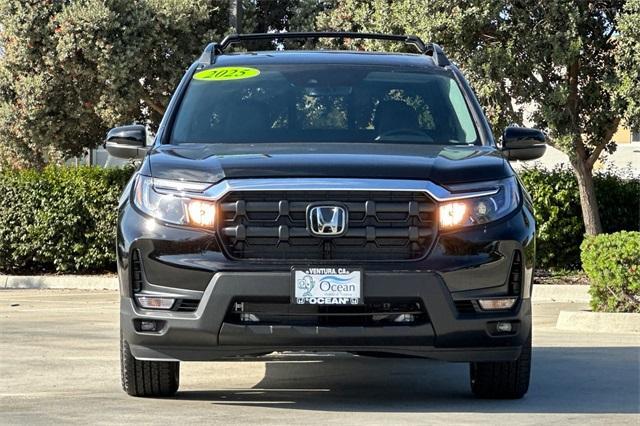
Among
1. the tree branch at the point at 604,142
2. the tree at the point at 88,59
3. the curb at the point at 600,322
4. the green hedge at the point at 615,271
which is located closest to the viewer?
the curb at the point at 600,322

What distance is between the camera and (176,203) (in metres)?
7.42

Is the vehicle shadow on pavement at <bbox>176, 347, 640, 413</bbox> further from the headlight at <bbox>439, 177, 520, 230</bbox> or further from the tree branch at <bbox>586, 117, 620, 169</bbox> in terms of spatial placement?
the tree branch at <bbox>586, 117, 620, 169</bbox>

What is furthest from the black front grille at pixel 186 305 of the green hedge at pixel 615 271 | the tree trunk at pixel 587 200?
the tree trunk at pixel 587 200

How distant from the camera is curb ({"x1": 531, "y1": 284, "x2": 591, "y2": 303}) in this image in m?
18.1

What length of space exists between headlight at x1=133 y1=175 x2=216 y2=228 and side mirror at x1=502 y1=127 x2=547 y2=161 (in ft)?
6.82

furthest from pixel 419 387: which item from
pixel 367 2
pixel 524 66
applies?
pixel 367 2

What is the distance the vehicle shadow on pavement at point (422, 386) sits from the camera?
7988mm

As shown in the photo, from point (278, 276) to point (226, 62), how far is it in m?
2.41

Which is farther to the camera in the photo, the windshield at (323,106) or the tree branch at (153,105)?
the tree branch at (153,105)

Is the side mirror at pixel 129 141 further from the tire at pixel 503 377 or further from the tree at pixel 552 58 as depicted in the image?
the tree at pixel 552 58

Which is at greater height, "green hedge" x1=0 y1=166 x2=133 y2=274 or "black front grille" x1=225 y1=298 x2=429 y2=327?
"black front grille" x1=225 y1=298 x2=429 y2=327

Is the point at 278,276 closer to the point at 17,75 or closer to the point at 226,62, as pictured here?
the point at 226,62

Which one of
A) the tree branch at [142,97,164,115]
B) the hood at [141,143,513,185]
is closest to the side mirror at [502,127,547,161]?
the hood at [141,143,513,185]

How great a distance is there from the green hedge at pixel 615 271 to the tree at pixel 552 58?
6654 millimetres
